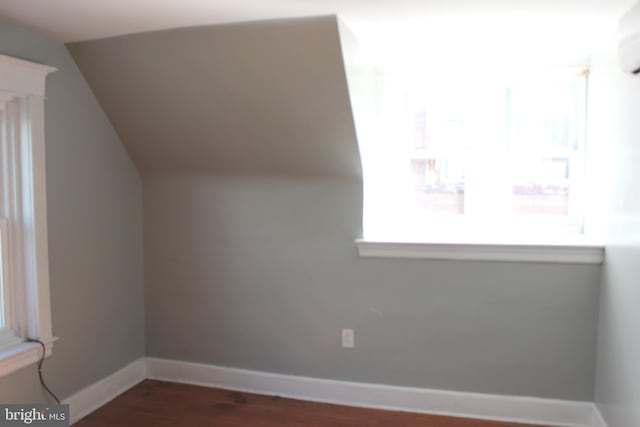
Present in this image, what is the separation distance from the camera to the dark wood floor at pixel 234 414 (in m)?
2.59

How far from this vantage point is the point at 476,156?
2902 mm

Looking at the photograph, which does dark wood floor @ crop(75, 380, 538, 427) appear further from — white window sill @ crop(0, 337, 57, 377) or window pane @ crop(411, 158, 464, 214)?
window pane @ crop(411, 158, 464, 214)

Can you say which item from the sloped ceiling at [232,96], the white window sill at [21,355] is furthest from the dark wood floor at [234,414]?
the sloped ceiling at [232,96]

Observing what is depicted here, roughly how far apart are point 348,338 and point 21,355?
1.60 metres

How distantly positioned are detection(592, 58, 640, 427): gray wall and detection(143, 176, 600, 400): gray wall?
169mm


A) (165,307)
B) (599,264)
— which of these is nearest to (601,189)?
(599,264)

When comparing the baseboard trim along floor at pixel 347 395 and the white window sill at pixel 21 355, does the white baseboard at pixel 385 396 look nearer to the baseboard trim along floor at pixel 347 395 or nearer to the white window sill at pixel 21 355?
the baseboard trim along floor at pixel 347 395

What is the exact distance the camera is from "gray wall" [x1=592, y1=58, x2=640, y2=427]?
1.99 metres

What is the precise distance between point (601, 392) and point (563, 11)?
1.76m

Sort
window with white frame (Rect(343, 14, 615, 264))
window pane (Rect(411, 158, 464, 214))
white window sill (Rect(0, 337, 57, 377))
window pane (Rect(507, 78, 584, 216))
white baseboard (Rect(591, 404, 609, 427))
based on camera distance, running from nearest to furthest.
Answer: white window sill (Rect(0, 337, 57, 377)), white baseboard (Rect(591, 404, 609, 427)), window with white frame (Rect(343, 14, 615, 264)), window pane (Rect(507, 78, 584, 216)), window pane (Rect(411, 158, 464, 214))

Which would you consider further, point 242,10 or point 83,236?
point 83,236

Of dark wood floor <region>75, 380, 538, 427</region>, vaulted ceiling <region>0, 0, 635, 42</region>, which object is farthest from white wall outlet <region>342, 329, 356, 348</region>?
vaulted ceiling <region>0, 0, 635, 42</region>

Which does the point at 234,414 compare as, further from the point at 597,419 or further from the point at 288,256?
the point at 597,419

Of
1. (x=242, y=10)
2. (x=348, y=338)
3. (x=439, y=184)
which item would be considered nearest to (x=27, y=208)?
(x=242, y=10)
